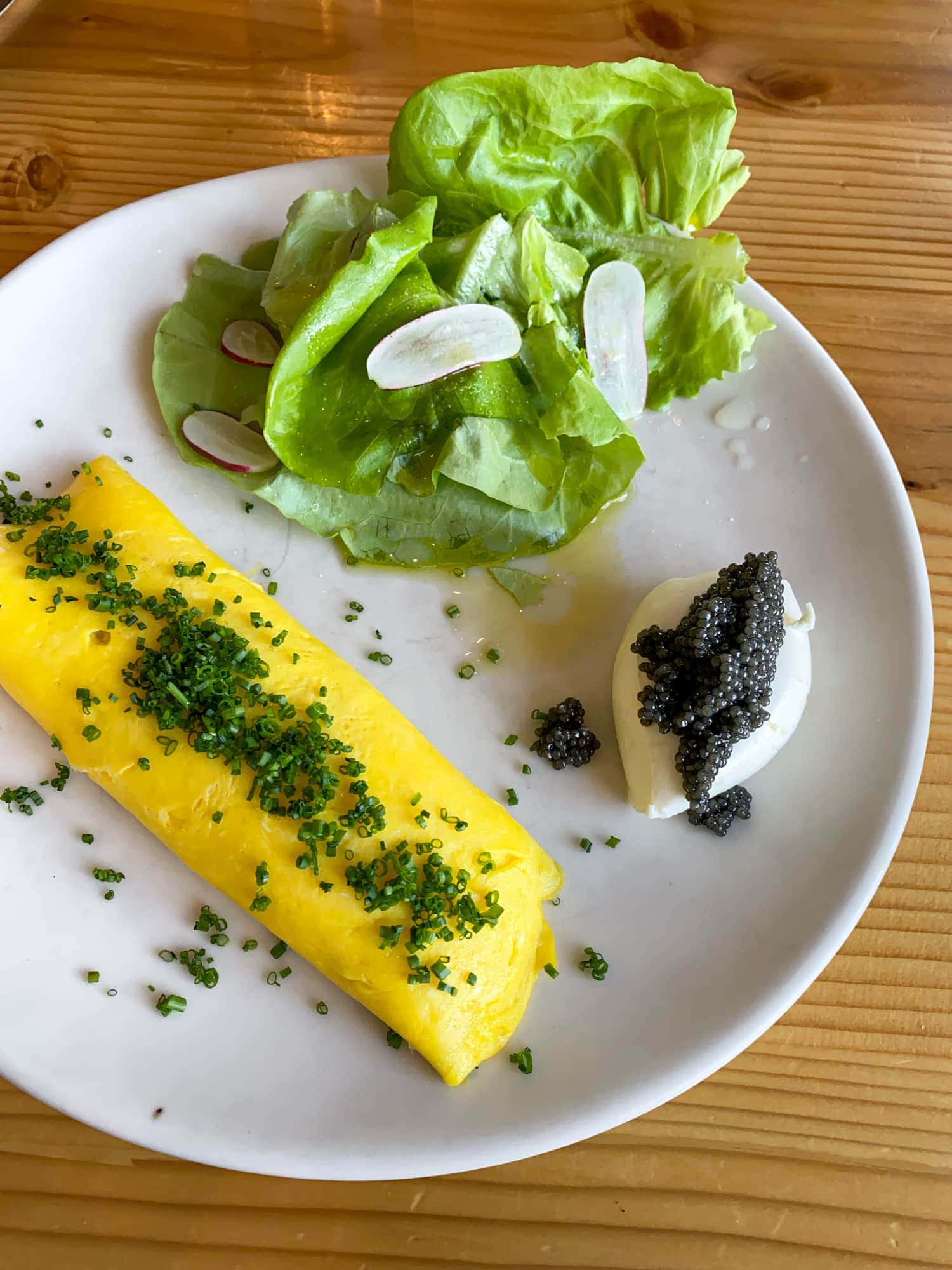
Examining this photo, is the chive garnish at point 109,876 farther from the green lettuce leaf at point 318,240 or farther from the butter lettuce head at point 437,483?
the green lettuce leaf at point 318,240

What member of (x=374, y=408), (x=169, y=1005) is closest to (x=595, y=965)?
(x=169, y=1005)

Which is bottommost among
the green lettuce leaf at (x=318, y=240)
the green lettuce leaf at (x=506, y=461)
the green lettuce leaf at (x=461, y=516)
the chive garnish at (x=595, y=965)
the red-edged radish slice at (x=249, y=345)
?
the chive garnish at (x=595, y=965)

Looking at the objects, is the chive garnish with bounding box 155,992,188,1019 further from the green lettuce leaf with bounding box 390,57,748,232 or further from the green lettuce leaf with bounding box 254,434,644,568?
the green lettuce leaf with bounding box 390,57,748,232

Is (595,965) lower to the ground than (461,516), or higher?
lower

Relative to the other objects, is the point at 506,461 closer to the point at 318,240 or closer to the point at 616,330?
the point at 616,330

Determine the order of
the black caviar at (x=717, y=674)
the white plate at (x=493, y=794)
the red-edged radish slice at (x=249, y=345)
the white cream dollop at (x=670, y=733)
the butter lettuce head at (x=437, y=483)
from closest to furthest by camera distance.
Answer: the white plate at (x=493, y=794) → the black caviar at (x=717, y=674) → the white cream dollop at (x=670, y=733) → the butter lettuce head at (x=437, y=483) → the red-edged radish slice at (x=249, y=345)

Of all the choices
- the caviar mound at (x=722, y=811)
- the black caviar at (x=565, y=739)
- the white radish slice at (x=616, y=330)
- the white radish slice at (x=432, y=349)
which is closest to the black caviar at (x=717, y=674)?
the caviar mound at (x=722, y=811)

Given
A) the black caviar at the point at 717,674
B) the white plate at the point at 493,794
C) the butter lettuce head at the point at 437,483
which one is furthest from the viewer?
the butter lettuce head at the point at 437,483
